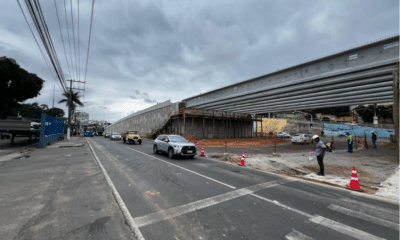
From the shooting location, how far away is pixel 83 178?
6.48 meters

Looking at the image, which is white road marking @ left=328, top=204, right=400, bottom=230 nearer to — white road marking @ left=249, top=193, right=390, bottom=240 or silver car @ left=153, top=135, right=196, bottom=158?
white road marking @ left=249, top=193, right=390, bottom=240

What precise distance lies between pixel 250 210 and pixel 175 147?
7647mm

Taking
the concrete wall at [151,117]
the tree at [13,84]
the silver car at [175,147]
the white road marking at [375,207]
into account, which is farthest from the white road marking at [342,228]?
the tree at [13,84]

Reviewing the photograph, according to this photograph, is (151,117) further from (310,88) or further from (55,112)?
(55,112)

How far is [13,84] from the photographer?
32.3 m

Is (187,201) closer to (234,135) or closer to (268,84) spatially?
(268,84)

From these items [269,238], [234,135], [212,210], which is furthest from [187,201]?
[234,135]

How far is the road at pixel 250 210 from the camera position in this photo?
3234mm

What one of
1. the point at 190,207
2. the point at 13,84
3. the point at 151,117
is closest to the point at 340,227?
the point at 190,207

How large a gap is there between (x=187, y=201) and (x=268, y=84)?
1786 centimetres

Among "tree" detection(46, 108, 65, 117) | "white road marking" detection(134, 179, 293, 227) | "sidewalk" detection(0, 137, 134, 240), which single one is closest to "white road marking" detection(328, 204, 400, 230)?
"white road marking" detection(134, 179, 293, 227)

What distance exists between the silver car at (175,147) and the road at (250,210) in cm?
461

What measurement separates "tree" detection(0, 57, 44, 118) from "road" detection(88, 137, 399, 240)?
40600 mm

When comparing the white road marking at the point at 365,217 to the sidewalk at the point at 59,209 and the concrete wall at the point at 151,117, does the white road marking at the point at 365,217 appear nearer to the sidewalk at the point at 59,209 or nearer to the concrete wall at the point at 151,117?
the sidewalk at the point at 59,209
